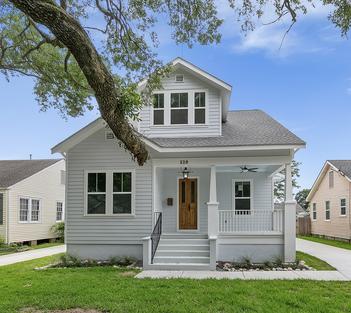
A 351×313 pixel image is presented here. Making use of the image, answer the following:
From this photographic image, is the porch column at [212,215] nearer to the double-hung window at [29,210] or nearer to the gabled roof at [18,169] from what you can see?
the gabled roof at [18,169]

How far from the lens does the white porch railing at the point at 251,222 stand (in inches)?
528

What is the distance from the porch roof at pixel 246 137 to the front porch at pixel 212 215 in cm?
68

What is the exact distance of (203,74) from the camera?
1444 cm

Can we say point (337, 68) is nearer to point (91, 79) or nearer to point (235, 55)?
point (235, 55)

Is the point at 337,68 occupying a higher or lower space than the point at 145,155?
higher

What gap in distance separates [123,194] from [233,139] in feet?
13.4

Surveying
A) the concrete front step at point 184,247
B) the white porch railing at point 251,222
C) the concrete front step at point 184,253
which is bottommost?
the concrete front step at point 184,253

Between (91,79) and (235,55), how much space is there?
10.9 meters

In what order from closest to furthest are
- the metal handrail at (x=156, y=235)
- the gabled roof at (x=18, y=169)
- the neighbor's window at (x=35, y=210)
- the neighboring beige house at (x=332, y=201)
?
the metal handrail at (x=156, y=235) → the gabled roof at (x=18, y=169) → the neighbor's window at (x=35, y=210) → the neighboring beige house at (x=332, y=201)

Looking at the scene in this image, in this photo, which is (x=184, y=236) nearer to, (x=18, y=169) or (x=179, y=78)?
(x=179, y=78)

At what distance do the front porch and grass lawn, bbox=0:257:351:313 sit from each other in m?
2.67

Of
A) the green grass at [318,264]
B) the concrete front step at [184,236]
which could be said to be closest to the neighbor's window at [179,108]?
the concrete front step at [184,236]

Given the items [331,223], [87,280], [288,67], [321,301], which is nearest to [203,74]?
[288,67]

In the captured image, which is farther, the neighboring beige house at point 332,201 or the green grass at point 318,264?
the neighboring beige house at point 332,201
